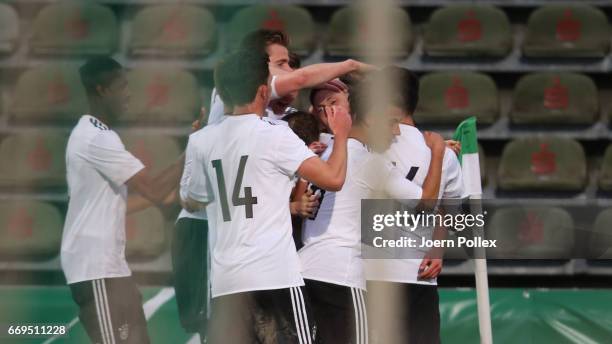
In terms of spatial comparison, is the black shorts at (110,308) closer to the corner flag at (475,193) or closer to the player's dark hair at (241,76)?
the player's dark hair at (241,76)

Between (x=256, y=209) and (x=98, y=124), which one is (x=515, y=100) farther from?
(x=256, y=209)

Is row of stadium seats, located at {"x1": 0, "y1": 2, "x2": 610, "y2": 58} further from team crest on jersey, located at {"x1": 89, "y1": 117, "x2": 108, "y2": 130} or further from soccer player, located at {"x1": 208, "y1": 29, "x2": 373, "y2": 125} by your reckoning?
soccer player, located at {"x1": 208, "y1": 29, "x2": 373, "y2": 125}

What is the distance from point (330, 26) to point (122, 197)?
5.77 ft

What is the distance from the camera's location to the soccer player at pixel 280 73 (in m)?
2.21

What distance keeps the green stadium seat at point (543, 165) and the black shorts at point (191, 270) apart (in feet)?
5.73

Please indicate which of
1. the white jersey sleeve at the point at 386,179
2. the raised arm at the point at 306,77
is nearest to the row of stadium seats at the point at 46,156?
the raised arm at the point at 306,77

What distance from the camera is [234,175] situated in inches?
82.1

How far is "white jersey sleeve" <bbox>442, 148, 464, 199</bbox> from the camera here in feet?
7.98

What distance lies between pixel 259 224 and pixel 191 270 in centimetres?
58

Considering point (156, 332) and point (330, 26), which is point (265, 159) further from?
point (330, 26)

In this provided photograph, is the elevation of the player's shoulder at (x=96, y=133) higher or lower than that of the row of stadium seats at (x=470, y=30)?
lower

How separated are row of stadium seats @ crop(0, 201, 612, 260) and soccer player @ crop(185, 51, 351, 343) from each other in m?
0.18

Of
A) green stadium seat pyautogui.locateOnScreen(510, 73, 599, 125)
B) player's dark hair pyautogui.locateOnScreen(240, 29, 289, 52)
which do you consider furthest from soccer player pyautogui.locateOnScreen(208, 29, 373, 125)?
green stadium seat pyautogui.locateOnScreen(510, 73, 599, 125)

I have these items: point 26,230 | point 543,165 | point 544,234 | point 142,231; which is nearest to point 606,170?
point 543,165
